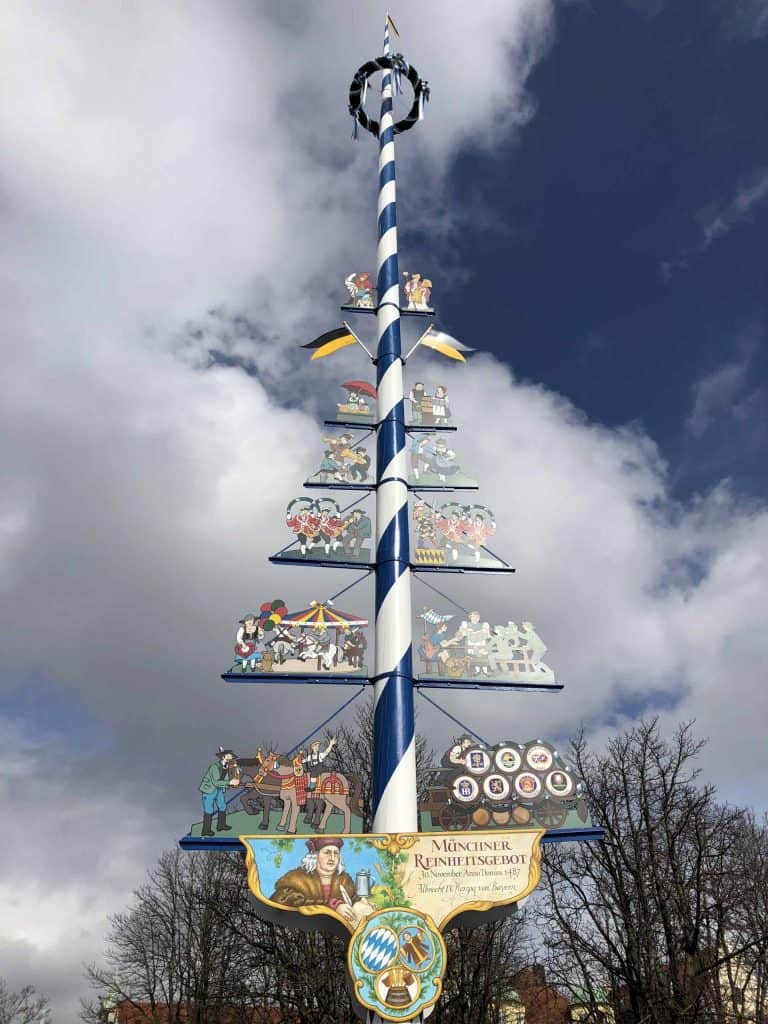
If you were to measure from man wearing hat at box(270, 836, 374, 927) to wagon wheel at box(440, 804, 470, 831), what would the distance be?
1414 mm

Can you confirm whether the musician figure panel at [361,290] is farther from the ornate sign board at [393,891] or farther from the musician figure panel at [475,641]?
the ornate sign board at [393,891]

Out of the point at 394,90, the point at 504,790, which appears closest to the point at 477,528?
the point at 504,790

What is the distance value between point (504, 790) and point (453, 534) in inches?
148

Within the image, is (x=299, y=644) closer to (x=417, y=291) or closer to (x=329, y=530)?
(x=329, y=530)

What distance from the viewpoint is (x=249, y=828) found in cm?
874

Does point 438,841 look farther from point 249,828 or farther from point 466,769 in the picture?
point 249,828

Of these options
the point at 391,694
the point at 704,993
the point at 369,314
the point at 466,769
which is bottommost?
the point at 704,993

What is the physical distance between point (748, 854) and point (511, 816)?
1732 centimetres

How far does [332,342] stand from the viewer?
13781 mm

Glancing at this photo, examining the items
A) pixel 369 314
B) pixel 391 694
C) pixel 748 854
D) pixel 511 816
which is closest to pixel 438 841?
pixel 511 816

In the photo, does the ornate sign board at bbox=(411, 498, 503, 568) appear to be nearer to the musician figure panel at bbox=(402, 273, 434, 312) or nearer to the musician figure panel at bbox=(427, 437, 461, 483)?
the musician figure panel at bbox=(427, 437, 461, 483)

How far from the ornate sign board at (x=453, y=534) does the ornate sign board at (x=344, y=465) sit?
951mm

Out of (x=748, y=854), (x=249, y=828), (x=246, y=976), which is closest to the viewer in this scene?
(x=249, y=828)

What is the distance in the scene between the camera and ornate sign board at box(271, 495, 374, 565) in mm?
10945
